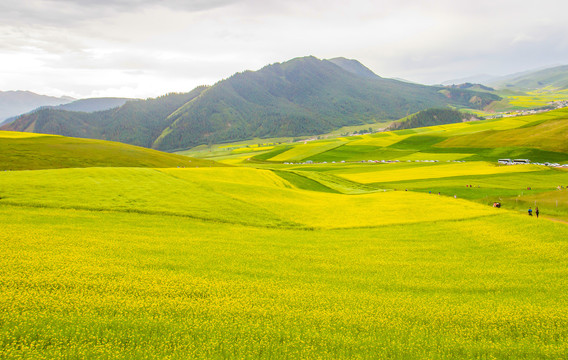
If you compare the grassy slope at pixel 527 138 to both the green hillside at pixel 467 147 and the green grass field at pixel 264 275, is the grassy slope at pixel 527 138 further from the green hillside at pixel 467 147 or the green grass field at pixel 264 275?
the green grass field at pixel 264 275

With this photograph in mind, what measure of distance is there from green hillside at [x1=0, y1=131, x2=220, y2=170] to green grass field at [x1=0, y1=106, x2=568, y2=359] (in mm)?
33724

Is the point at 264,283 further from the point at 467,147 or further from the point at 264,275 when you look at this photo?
the point at 467,147

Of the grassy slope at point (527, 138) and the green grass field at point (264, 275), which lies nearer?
the green grass field at point (264, 275)

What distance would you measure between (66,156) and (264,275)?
3439 inches

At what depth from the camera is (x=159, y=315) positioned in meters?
14.8

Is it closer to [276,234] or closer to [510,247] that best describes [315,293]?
[276,234]

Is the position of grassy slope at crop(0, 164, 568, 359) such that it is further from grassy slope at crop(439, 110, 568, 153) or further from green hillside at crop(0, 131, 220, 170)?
grassy slope at crop(439, 110, 568, 153)

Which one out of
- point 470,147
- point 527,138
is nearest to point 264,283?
point 470,147

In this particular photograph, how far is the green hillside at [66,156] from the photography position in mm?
76812

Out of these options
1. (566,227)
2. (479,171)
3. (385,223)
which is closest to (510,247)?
(566,227)

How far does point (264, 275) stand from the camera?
71.1ft

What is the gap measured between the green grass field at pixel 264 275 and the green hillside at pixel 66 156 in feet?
111

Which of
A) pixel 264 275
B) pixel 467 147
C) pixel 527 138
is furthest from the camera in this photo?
pixel 467 147

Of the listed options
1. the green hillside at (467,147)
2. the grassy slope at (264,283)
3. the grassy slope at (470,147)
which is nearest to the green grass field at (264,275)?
the grassy slope at (264,283)
